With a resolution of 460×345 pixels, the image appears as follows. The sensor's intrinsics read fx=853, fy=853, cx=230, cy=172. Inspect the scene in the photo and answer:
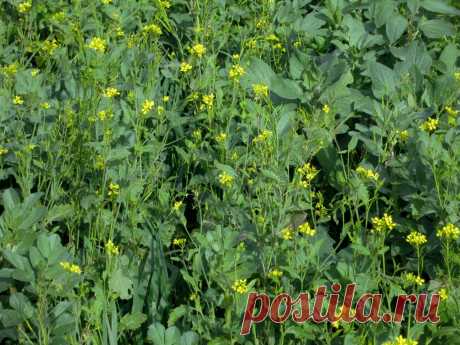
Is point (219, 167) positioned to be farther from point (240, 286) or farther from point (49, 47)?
point (49, 47)

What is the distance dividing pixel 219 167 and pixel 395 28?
1302 millimetres

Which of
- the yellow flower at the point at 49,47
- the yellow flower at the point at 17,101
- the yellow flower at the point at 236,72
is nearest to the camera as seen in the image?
the yellow flower at the point at 17,101

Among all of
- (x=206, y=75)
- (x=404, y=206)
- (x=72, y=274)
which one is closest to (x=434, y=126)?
(x=404, y=206)

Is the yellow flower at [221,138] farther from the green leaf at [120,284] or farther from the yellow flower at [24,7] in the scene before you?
the yellow flower at [24,7]

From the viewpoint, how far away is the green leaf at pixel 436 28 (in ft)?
12.8

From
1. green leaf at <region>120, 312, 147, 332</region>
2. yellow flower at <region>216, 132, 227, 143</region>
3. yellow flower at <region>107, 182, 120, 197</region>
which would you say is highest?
yellow flower at <region>216, 132, 227, 143</region>

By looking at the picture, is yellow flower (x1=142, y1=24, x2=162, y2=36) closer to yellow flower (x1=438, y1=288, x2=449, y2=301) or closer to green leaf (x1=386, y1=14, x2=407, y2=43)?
green leaf (x1=386, y1=14, x2=407, y2=43)

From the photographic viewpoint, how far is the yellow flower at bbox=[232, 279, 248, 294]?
8.14ft

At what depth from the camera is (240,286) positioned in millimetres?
2486

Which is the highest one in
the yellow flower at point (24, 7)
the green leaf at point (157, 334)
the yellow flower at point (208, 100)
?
the yellow flower at point (24, 7)

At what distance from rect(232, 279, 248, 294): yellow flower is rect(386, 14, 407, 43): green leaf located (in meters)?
1.74

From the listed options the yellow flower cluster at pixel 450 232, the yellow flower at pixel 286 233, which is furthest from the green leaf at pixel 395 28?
the yellow flower at pixel 286 233

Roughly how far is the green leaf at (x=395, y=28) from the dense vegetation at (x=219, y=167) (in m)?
0.01

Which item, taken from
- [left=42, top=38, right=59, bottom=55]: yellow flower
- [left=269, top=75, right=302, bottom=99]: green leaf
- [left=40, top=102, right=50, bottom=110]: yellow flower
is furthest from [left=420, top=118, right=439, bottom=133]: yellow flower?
[left=42, top=38, right=59, bottom=55]: yellow flower
